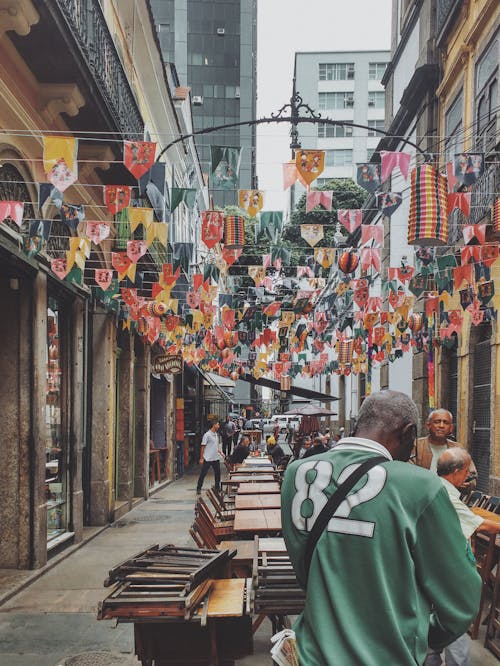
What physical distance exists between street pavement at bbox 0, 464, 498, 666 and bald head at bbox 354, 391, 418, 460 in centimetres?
429

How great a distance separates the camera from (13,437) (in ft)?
30.0

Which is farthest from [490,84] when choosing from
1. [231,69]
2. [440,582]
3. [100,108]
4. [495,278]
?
[231,69]

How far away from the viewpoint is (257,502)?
9680 mm

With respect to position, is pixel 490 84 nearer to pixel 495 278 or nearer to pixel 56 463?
pixel 495 278

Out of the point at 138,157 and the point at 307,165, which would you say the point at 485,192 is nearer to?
the point at 307,165

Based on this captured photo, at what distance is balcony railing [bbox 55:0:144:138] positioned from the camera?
8.53 meters

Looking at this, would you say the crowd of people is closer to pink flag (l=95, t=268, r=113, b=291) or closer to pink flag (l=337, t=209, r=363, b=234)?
pink flag (l=337, t=209, r=363, b=234)

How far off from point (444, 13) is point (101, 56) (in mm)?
9456

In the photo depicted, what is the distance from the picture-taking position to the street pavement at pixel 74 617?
627 centimetres

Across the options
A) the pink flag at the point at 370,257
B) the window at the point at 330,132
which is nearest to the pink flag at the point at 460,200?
the pink flag at the point at 370,257

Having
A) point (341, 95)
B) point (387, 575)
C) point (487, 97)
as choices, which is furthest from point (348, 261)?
point (341, 95)

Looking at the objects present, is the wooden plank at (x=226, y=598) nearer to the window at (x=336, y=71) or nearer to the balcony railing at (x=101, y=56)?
the balcony railing at (x=101, y=56)

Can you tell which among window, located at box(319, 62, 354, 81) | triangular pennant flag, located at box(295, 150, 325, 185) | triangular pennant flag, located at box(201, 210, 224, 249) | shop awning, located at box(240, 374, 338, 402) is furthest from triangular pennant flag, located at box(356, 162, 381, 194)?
window, located at box(319, 62, 354, 81)

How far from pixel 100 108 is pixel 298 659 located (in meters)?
8.12
